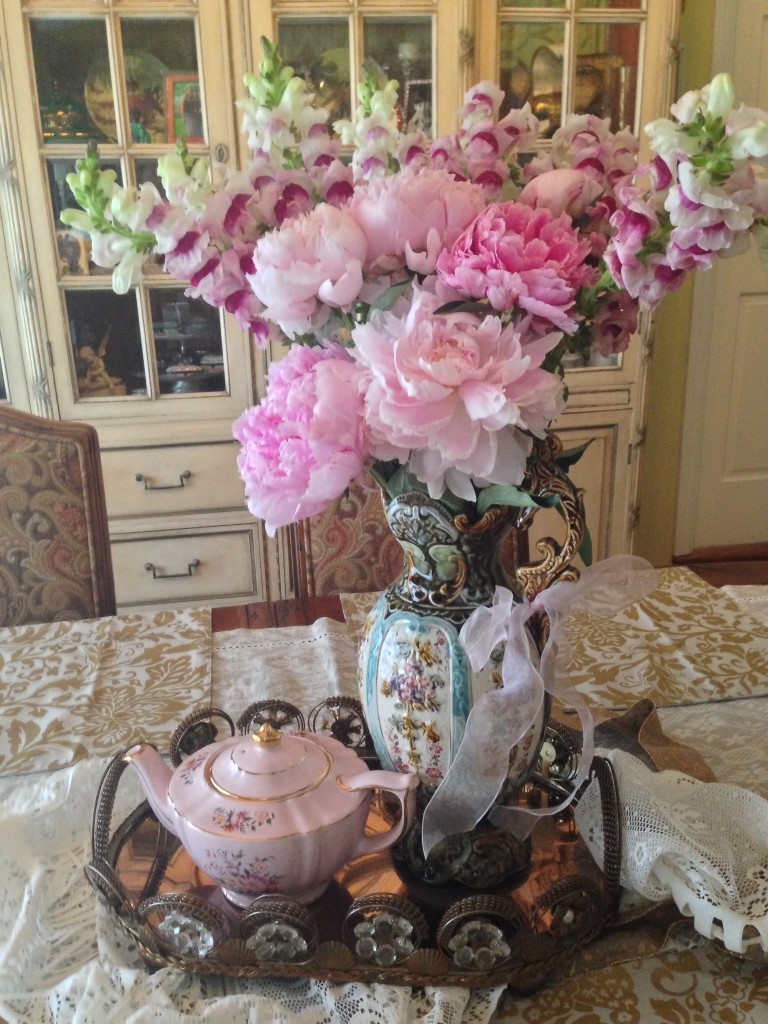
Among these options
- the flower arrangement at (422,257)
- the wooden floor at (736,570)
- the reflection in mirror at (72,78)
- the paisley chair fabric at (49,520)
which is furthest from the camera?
the wooden floor at (736,570)

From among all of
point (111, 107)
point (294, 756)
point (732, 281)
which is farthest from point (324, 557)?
point (732, 281)

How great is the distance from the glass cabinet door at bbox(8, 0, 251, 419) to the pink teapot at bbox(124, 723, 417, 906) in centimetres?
160

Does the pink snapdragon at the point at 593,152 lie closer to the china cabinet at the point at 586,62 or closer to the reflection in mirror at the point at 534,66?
the china cabinet at the point at 586,62

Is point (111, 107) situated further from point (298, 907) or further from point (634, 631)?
point (298, 907)

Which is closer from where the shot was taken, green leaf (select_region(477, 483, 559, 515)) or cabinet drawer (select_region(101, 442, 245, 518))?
green leaf (select_region(477, 483, 559, 515))

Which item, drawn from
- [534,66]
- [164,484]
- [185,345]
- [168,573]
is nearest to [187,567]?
[168,573]

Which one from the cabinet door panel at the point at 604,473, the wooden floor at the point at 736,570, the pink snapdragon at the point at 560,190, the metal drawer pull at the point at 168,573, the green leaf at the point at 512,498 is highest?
the pink snapdragon at the point at 560,190

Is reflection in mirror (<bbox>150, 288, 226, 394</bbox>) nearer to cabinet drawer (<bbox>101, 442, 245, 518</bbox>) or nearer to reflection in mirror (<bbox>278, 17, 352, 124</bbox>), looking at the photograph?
cabinet drawer (<bbox>101, 442, 245, 518</bbox>)

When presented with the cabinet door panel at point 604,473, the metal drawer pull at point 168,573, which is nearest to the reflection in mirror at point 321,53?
the cabinet door panel at point 604,473

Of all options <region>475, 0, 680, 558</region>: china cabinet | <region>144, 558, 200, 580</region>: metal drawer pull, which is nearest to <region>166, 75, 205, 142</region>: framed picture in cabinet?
<region>475, 0, 680, 558</region>: china cabinet

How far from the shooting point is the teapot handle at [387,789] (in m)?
A: 0.60

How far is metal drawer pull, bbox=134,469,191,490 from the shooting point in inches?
84.3

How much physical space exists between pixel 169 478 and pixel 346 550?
2.82 ft

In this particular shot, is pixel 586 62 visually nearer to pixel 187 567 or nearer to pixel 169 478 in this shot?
pixel 169 478
